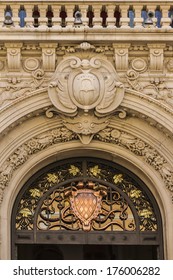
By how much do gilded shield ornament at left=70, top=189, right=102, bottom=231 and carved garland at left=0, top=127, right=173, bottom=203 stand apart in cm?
89

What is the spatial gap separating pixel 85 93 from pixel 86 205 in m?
1.83

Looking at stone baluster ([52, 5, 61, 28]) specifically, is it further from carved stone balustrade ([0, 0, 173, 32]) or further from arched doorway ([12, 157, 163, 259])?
arched doorway ([12, 157, 163, 259])

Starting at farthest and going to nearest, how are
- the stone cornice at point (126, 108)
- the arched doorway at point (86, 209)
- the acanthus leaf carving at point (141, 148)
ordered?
the arched doorway at point (86, 209)
the acanthus leaf carving at point (141, 148)
the stone cornice at point (126, 108)

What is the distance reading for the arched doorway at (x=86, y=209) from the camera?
Answer: 15.2 meters

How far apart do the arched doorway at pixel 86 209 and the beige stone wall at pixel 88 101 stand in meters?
0.34

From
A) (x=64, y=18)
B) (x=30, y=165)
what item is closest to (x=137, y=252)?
(x=30, y=165)

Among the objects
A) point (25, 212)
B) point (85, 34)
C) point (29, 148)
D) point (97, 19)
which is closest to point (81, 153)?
point (29, 148)

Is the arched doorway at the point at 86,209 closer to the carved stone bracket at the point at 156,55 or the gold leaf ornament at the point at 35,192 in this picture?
A: the gold leaf ornament at the point at 35,192

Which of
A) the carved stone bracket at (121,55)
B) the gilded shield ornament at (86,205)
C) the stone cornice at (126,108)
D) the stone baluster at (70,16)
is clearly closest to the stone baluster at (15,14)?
the stone baluster at (70,16)

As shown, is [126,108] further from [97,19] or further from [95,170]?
[97,19]

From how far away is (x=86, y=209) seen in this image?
15422 millimetres

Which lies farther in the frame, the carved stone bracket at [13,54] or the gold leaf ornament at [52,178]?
the gold leaf ornament at [52,178]

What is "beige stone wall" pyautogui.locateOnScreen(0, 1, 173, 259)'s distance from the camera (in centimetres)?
1489
